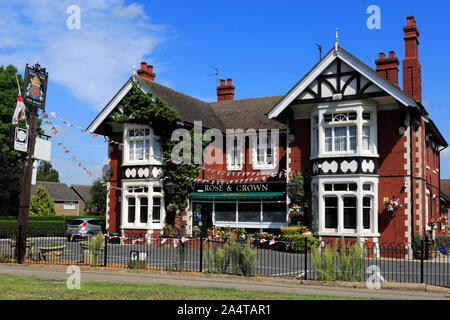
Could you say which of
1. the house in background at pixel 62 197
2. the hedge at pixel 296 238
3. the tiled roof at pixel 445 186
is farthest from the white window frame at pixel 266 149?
the house in background at pixel 62 197

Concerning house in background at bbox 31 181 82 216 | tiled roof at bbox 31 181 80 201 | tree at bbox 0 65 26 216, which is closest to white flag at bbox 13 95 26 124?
tree at bbox 0 65 26 216

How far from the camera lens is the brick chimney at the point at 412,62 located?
23828 millimetres

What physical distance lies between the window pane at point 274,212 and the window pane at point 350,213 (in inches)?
153

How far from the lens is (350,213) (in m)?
22.5

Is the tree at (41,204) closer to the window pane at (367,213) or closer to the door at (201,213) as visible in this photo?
the door at (201,213)

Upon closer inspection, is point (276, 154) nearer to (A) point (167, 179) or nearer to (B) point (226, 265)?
(A) point (167, 179)

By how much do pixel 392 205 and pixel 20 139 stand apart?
1560 centimetres

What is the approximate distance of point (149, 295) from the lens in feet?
32.3

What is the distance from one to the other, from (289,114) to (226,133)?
5.15m

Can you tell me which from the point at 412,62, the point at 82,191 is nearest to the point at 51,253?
the point at 412,62

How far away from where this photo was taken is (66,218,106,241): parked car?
30.4m

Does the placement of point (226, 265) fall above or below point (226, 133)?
below

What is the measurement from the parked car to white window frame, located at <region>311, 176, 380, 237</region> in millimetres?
14837

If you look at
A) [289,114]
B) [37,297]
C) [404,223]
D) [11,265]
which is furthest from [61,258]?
[404,223]
